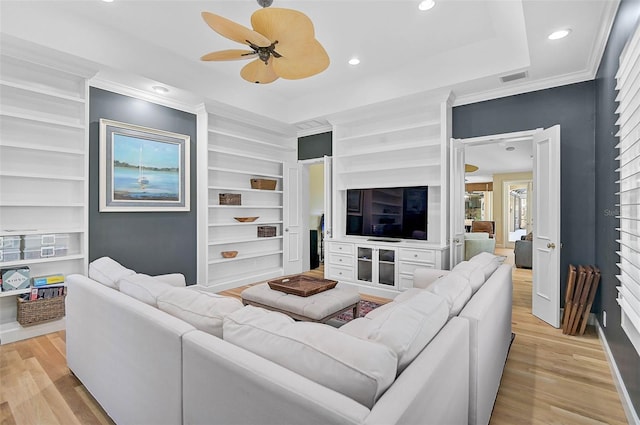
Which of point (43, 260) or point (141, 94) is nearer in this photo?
point (43, 260)

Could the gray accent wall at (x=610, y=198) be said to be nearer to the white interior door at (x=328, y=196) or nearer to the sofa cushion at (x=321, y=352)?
the sofa cushion at (x=321, y=352)

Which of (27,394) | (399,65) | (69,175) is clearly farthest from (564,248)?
(69,175)

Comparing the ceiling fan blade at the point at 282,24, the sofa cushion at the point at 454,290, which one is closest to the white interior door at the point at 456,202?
the sofa cushion at the point at 454,290

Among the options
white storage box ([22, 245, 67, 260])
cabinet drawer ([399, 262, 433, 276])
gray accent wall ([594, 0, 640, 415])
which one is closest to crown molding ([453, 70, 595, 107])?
gray accent wall ([594, 0, 640, 415])

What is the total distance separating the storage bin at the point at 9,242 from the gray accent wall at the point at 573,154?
558 cm

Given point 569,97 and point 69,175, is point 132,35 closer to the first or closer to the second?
point 69,175

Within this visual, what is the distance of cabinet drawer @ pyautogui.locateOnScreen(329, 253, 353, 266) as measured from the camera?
495 centimetres

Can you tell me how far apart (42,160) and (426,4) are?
4089mm

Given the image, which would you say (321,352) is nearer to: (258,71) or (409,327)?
(409,327)

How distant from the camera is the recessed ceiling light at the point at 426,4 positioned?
290 cm

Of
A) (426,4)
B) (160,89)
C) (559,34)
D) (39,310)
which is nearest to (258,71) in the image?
(426,4)

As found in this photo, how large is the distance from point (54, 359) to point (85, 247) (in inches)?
48.5

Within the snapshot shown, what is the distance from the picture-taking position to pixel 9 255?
3041 millimetres

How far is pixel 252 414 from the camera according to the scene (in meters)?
0.97
